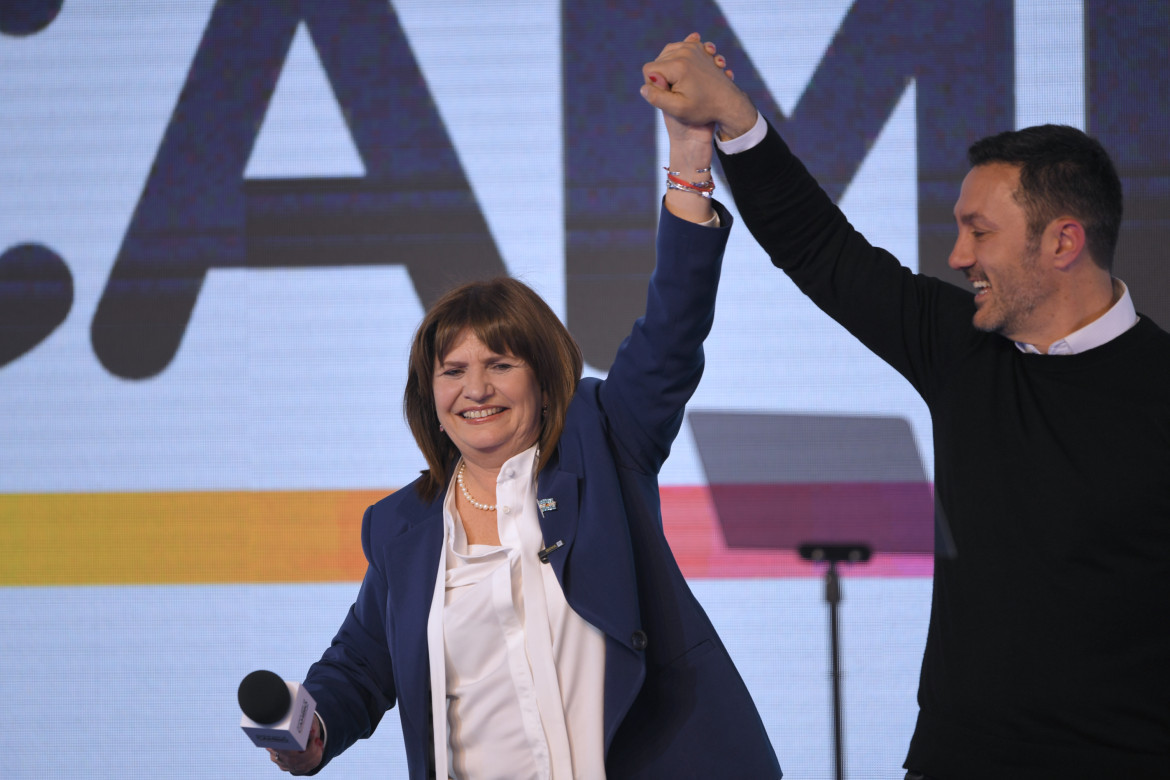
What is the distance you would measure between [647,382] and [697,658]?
0.41 metres

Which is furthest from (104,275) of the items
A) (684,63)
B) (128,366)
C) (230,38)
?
(684,63)

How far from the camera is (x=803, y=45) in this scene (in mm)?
2783

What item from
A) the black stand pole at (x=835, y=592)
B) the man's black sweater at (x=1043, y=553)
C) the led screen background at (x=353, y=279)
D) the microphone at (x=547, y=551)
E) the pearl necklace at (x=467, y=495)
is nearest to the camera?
the man's black sweater at (x=1043, y=553)

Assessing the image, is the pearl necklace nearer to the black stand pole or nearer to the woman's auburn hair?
the woman's auburn hair

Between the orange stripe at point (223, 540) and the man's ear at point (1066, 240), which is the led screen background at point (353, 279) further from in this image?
the man's ear at point (1066, 240)

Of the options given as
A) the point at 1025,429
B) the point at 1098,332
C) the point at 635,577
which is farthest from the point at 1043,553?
the point at 635,577

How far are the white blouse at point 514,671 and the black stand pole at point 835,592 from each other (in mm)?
500

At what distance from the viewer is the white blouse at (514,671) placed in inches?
56.6

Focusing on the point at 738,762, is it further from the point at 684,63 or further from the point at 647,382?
the point at 684,63

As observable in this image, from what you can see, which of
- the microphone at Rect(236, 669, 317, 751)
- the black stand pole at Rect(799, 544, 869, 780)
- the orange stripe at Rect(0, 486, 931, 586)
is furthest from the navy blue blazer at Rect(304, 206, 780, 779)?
the orange stripe at Rect(0, 486, 931, 586)

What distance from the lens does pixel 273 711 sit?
1.36 m

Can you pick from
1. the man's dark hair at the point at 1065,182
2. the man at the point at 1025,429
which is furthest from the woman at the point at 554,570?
the man's dark hair at the point at 1065,182

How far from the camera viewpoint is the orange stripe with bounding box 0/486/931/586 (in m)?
2.82

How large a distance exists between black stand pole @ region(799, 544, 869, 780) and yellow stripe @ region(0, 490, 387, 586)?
4.56 ft
